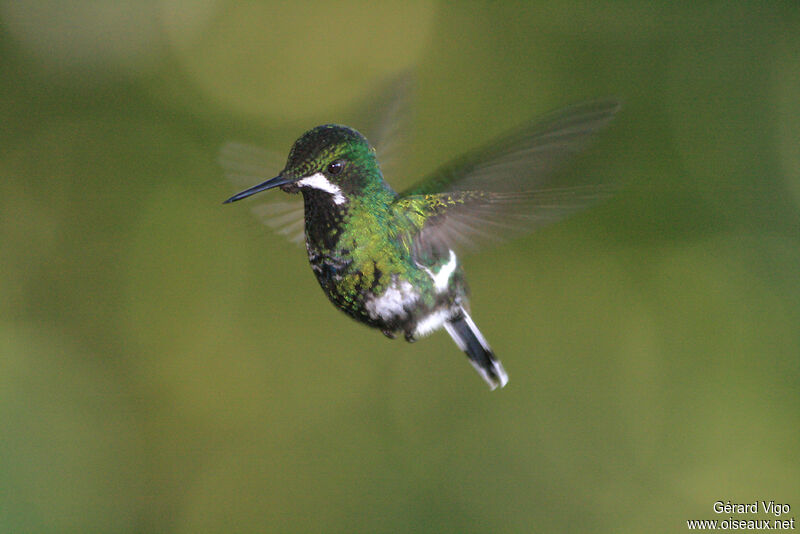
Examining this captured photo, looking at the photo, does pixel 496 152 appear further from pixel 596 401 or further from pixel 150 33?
pixel 150 33

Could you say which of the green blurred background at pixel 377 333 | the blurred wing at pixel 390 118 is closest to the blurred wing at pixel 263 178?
the blurred wing at pixel 390 118

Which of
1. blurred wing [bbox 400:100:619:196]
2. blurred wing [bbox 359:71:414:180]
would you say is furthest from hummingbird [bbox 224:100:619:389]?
blurred wing [bbox 359:71:414:180]

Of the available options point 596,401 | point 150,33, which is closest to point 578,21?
point 596,401

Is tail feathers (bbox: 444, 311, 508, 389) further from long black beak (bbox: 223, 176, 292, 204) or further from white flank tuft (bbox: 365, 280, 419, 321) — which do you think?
long black beak (bbox: 223, 176, 292, 204)

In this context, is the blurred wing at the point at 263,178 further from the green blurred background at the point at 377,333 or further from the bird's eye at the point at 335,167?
the green blurred background at the point at 377,333

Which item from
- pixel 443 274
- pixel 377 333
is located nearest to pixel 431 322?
pixel 443 274

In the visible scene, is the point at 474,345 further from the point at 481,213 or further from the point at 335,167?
the point at 335,167
